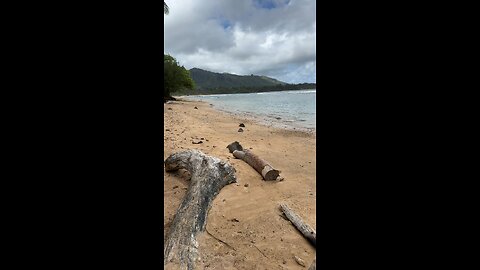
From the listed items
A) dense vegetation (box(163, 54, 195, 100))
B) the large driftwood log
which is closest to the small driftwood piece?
the large driftwood log

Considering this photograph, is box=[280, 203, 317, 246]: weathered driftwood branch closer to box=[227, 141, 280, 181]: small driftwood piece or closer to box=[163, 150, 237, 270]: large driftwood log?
box=[163, 150, 237, 270]: large driftwood log

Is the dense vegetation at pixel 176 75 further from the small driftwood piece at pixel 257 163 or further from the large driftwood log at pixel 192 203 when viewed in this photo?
the large driftwood log at pixel 192 203

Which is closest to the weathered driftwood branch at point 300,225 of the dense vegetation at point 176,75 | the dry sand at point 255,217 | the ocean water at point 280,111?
the dry sand at point 255,217

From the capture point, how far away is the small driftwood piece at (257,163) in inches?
A: 194

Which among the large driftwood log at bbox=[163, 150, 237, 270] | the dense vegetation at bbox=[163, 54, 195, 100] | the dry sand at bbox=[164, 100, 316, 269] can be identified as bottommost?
the dry sand at bbox=[164, 100, 316, 269]

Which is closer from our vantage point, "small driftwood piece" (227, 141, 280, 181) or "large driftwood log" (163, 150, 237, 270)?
"large driftwood log" (163, 150, 237, 270)

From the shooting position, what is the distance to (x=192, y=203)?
10.9 feet

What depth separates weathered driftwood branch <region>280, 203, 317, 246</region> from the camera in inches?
114

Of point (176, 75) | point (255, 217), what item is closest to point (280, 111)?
point (176, 75)

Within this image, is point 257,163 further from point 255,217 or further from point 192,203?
point 192,203

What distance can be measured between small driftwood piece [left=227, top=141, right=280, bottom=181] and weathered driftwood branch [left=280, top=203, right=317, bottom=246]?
1247mm

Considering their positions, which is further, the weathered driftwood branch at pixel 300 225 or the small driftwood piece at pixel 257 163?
the small driftwood piece at pixel 257 163

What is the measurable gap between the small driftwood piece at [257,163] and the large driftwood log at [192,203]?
2.22 ft
